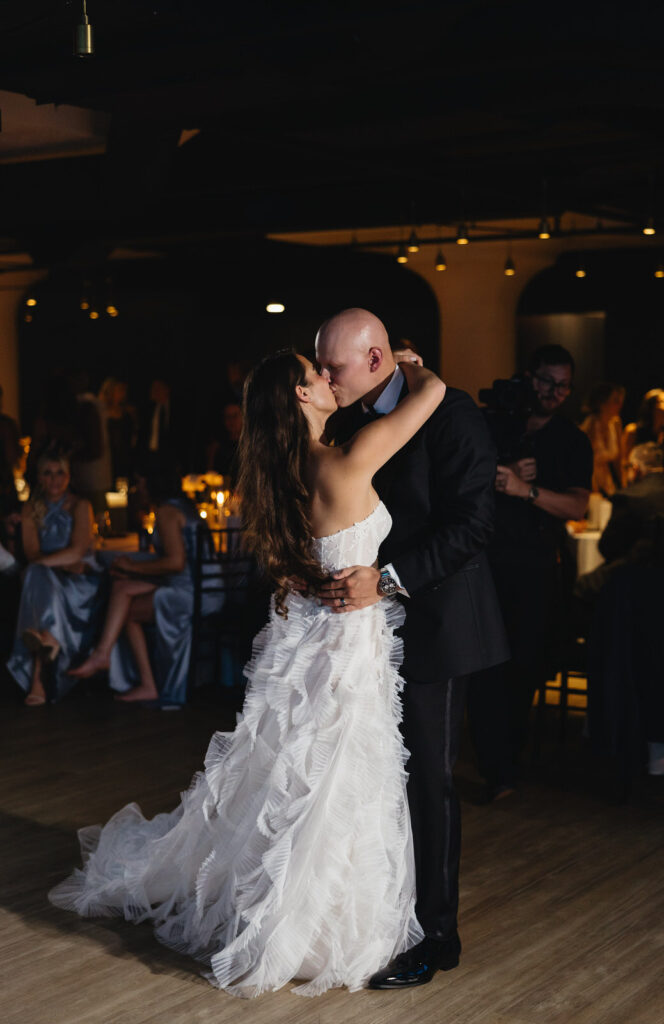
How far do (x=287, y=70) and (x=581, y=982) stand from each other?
3862mm

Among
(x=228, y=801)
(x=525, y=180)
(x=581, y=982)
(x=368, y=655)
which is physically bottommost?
(x=581, y=982)

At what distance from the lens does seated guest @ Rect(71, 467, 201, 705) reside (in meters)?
6.55

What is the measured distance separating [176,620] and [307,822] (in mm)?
3539

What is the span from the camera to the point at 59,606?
6.71m

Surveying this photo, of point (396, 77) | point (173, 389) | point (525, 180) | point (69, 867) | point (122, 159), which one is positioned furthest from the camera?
point (173, 389)

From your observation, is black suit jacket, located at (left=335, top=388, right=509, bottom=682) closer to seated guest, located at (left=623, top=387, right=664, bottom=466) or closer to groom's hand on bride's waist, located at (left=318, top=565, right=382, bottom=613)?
groom's hand on bride's waist, located at (left=318, top=565, right=382, bottom=613)

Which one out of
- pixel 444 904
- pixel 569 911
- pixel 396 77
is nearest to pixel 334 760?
pixel 444 904

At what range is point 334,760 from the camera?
322cm

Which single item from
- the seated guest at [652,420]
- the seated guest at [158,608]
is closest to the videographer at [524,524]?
the seated guest at [158,608]

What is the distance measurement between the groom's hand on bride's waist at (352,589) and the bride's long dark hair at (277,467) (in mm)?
49

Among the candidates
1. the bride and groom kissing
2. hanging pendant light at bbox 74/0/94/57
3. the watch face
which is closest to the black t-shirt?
the bride and groom kissing

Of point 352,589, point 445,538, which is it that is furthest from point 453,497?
point 352,589

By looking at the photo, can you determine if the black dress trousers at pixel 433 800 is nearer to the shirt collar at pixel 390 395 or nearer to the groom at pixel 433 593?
the groom at pixel 433 593

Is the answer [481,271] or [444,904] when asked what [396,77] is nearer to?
[444,904]
